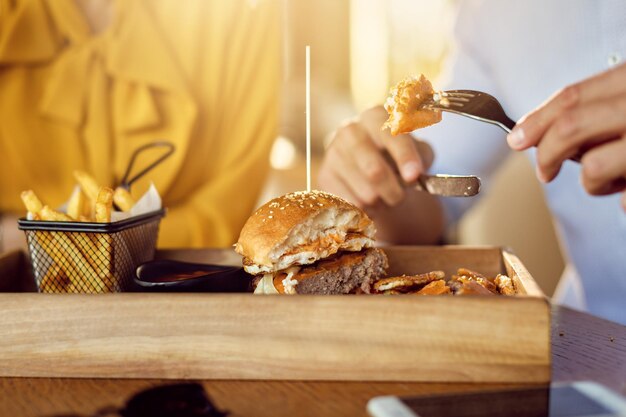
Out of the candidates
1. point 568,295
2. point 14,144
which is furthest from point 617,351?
point 14,144

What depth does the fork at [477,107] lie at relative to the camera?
1.11 m

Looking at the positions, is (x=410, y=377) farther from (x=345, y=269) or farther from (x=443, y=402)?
(x=345, y=269)

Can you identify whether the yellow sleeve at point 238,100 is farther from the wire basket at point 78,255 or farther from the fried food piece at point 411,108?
the fried food piece at point 411,108

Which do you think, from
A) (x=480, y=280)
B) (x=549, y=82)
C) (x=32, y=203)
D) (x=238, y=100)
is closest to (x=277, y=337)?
(x=480, y=280)

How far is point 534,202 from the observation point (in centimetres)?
328

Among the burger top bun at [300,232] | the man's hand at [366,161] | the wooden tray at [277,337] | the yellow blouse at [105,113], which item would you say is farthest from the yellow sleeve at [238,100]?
the wooden tray at [277,337]

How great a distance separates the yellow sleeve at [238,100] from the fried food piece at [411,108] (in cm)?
153

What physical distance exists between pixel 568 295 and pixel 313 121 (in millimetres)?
3284

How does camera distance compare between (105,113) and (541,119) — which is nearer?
(541,119)

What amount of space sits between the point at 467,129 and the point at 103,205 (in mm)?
1313

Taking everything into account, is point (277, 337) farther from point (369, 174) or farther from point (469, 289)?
Result: point (369, 174)

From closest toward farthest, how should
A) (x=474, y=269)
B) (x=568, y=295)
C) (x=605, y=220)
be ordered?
(x=474, y=269) < (x=605, y=220) < (x=568, y=295)

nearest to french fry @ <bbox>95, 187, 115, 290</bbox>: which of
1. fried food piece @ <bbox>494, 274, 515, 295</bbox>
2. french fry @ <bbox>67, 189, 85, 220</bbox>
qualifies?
french fry @ <bbox>67, 189, 85, 220</bbox>

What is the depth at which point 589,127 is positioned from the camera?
97cm
